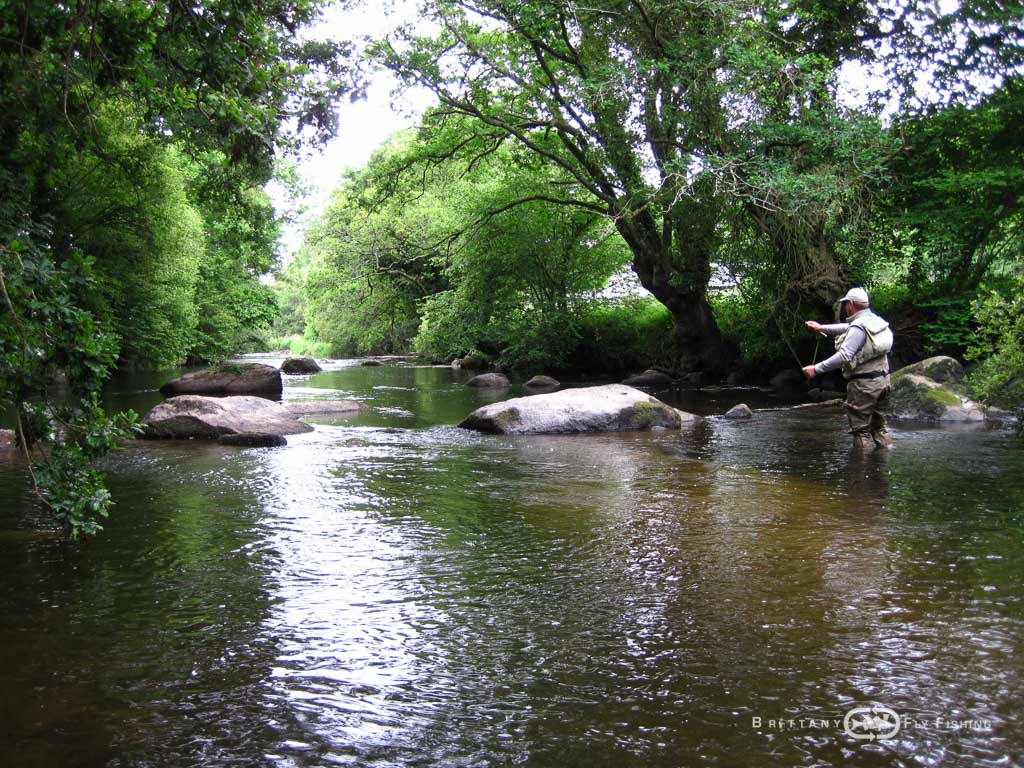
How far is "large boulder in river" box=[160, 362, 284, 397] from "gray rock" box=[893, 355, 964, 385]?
14985 mm

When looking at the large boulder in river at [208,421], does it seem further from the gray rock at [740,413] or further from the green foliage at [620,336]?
the green foliage at [620,336]

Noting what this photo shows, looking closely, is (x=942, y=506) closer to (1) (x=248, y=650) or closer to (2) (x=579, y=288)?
(1) (x=248, y=650)

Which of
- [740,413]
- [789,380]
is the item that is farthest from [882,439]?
[789,380]

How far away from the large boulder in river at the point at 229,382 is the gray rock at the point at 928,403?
14.6 m

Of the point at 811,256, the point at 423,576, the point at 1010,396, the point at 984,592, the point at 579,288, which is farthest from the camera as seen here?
the point at 579,288

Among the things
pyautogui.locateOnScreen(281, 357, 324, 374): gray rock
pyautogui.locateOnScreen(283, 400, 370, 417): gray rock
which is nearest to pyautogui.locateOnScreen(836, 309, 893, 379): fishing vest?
pyautogui.locateOnScreen(283, 400, 370, 417): gray rock

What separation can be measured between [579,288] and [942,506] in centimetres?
2340

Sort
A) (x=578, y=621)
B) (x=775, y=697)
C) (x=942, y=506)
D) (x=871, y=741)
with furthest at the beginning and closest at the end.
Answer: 1. (x=942, y=506)
2. (x=578, y=621)
3. (x=775, y=697)
4. (x=871, y=741)

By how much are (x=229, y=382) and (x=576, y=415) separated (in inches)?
466

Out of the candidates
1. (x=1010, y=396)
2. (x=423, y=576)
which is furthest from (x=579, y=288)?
(x=423, y=576)

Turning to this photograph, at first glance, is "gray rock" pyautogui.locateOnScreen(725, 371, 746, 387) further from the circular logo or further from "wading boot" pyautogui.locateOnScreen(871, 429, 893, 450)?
the circular logo

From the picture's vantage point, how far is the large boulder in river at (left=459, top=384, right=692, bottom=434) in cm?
1353

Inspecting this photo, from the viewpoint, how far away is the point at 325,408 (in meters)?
17.1

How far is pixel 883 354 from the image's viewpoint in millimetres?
11344
